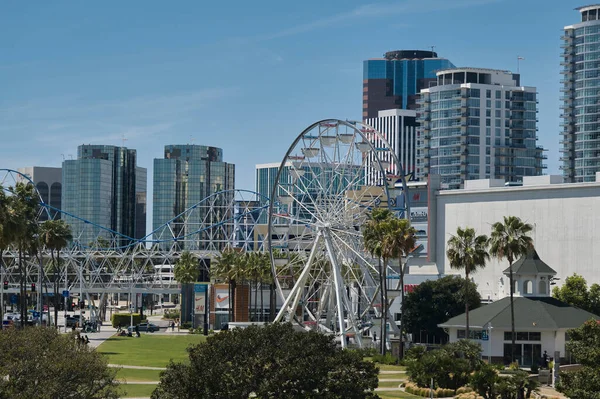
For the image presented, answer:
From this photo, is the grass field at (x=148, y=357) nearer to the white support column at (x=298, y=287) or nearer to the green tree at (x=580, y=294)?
the white support column at (x=298, y=287)

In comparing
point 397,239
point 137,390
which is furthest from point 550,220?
point 137,390

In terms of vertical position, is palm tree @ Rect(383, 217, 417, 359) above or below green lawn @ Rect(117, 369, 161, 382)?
above

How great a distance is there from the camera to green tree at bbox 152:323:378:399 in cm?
5138

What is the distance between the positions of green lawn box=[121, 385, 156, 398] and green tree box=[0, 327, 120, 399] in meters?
10.2

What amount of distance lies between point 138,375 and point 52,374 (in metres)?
26.9

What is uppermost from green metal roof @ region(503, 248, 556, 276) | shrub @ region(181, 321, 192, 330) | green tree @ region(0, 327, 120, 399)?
green metal roof @ region(503, 248, 556, 276)

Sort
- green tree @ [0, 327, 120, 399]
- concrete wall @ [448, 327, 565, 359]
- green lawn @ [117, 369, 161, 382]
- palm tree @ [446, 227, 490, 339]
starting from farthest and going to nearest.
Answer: palm tree @ [446, 227, 490, 339] → concrete wall @ [448, 327, 565, 359] → green lawn @ [117, 369, 161, 382] → green tree @ [0, 327, 120, 399]

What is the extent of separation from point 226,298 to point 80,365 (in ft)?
315

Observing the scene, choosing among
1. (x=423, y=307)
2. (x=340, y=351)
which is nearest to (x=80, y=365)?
(x=340, y=351)

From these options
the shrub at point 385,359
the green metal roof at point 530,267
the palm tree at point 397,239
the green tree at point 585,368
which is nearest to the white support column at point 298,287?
the palm tree at point 397,239

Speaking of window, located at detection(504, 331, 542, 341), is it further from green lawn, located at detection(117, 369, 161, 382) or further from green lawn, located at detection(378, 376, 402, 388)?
green lawn, located at detection(117, 369, 161, 382)

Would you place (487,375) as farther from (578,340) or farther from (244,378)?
(244,378)

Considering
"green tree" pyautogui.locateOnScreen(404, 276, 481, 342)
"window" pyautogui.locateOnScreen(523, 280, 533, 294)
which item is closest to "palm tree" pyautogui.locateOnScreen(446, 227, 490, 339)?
"window" pyautogui.locateOnScreen(523, 280, 533, 294)

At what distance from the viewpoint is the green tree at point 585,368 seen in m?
56.5
